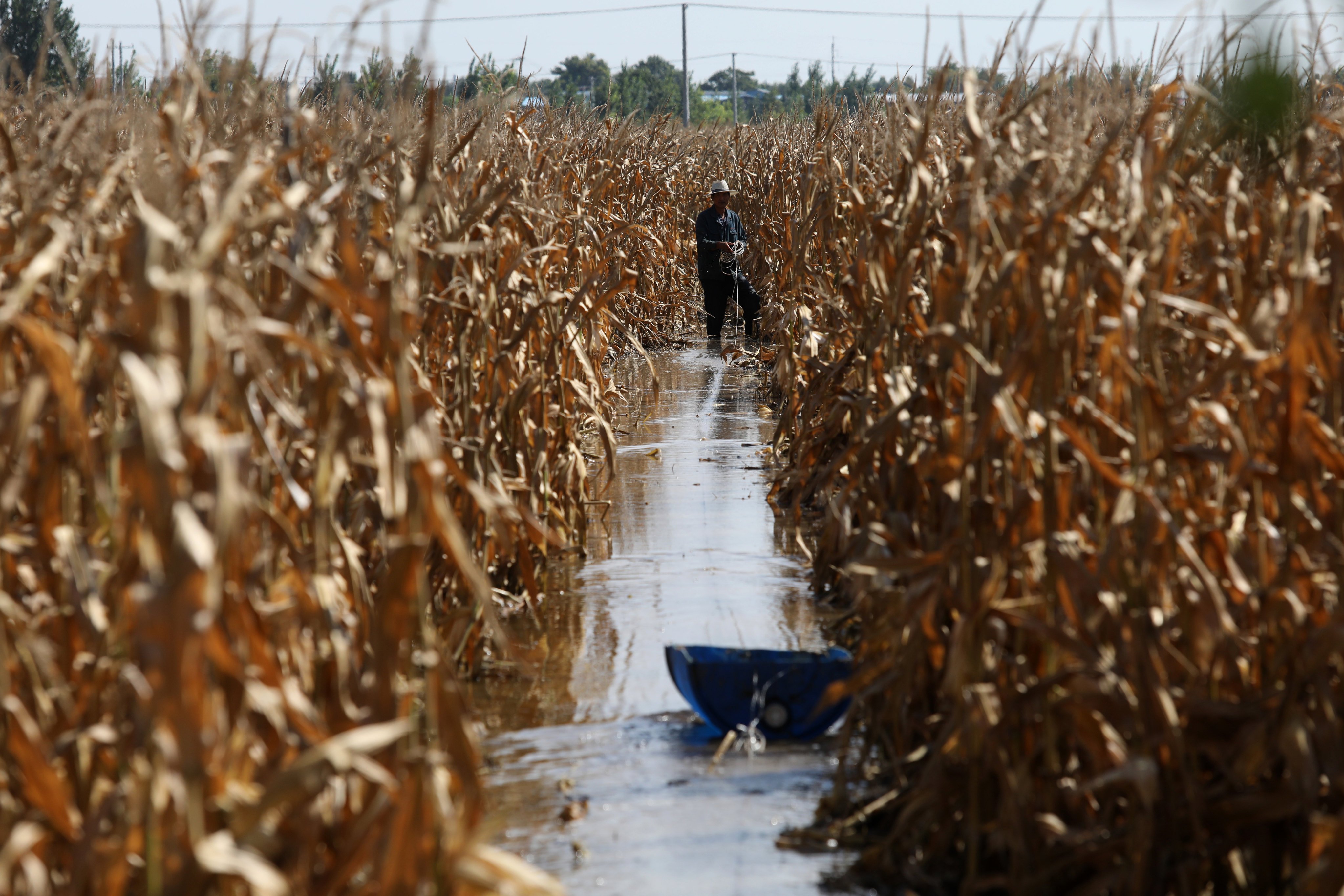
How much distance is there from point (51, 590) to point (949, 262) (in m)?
2.95

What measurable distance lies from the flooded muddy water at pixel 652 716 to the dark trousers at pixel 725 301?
6.61m

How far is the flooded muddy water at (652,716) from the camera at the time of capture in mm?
3412

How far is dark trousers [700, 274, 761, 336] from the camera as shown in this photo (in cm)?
1449

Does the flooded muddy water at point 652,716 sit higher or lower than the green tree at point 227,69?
lower

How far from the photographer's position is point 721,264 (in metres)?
14.5

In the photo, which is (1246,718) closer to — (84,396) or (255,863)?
(255,863)

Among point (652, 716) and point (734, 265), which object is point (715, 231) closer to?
point (734, 265)

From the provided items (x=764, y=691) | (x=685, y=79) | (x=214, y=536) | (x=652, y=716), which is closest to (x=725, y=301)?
(x=652, y=716)

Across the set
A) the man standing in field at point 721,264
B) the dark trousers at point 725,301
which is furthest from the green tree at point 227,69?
the dark trousers at point 725,301

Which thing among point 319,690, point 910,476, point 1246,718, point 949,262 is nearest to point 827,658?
point 910,476

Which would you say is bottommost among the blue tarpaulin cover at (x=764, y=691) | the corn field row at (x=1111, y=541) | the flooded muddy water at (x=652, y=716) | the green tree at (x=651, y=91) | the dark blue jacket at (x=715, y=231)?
the flooded muddy water at (x=652, y=716)

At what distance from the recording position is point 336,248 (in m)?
4.11

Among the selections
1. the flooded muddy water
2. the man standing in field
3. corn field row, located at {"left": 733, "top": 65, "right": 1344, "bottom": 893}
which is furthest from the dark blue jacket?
corn field row, located at {"left": 733, "top": 65, "right": 1344, "bottom": 893}

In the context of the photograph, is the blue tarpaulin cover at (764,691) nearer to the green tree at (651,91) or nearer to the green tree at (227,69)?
the green tree at (227,69)
